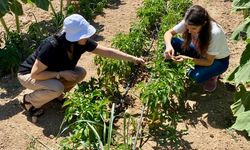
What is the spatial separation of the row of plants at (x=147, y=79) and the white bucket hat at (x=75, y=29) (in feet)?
1.78

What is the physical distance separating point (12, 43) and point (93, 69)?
3.52ft

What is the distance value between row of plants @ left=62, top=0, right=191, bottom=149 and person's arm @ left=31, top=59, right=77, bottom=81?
19cm

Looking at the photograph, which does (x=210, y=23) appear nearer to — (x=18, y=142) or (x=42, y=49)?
(x=42, y=49)

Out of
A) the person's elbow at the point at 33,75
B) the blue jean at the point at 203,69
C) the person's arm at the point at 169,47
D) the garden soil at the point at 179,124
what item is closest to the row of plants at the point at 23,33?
the garden soil at the point at 179,124

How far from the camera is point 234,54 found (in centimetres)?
597

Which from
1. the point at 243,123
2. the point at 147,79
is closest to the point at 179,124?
the point at 147,79

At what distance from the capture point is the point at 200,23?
4.44 m

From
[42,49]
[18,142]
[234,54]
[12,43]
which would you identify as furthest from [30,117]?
[234,54]

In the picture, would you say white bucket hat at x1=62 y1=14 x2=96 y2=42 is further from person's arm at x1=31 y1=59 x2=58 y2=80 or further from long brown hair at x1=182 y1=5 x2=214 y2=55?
long brown hair at x1=182 y1=5 x2=214 y2=55

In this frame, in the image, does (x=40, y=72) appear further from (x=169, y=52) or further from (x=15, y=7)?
(x=15, y=7)

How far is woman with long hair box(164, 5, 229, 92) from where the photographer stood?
4.48m

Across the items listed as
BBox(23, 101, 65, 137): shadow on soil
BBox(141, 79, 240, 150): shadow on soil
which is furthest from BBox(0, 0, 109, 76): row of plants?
BBox(141, 79, 240, 150): shadow on soil

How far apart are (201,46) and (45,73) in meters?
1.57

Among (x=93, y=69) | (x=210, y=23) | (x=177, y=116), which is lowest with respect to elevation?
(x=93, y=69)
